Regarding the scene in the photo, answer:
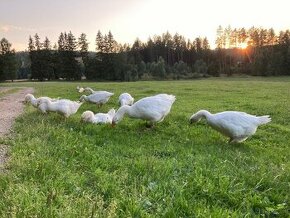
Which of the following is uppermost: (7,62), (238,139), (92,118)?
(7,62)

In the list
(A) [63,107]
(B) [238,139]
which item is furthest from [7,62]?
(B) [238,139]

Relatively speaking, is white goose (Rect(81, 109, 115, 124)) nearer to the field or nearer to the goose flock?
the goose flock

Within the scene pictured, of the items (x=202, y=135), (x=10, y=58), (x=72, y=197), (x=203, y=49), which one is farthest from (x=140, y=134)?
(x=203, y=49)

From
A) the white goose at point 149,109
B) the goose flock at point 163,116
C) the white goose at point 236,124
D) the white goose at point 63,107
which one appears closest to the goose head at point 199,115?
the goose flock at point 163,116

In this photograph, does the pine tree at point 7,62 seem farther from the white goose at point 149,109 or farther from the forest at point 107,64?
the white goose at point 149,109

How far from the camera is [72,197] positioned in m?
5.88

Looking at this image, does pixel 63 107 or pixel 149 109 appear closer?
pixel 149 109

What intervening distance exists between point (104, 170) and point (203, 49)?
127 meters

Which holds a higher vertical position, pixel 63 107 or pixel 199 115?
pixel 63 107

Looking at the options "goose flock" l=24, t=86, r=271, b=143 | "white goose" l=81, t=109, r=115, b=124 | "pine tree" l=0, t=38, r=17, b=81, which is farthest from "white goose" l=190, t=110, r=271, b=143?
"pine tree" l=0, t=38, r=17, b=81

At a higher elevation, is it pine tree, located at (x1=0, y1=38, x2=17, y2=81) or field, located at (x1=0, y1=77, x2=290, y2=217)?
pine tree, located at (x1=0, y1=38, x2=17, y2=81)

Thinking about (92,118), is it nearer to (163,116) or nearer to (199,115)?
(163,116)

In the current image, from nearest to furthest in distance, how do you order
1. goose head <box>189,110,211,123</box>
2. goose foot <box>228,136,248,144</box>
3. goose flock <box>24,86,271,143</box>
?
goose flock <box>24,86,271,143</box> < goose foot <box>228,136,248,144</box> < goose head <box>189,110,211,123</box>

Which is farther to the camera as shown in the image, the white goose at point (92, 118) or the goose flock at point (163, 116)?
the white goose at point (92, 118)
